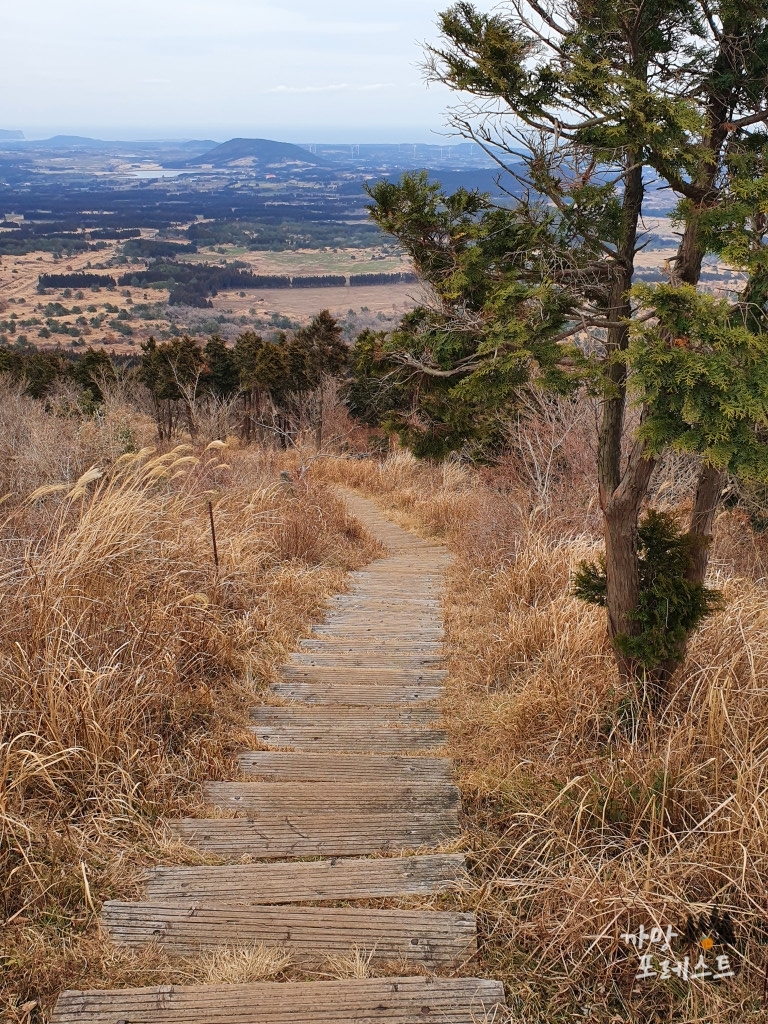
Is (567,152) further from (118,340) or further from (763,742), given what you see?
(118,340)

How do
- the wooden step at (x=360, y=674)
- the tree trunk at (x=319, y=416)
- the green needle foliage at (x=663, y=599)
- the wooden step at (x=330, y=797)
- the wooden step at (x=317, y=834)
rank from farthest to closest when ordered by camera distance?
the tree trunk at (x=319, y=416)
the wooden step at (x=360, y=674)
the green needle foliage at (x=663, y=599)
the wooden step at (x=330, y=797)
the wooden step at (x=317, y=834)

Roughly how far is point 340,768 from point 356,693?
72 cm

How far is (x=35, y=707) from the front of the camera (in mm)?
2494

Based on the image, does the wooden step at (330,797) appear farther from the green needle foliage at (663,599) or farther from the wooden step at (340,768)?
the green needle foliage at (663,599)

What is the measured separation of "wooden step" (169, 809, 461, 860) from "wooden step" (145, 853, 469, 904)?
0.08m

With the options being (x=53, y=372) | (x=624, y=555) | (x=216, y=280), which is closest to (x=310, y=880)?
(x=624, y=555)

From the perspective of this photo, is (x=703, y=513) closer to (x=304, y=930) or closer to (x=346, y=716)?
(x=346, y=716)

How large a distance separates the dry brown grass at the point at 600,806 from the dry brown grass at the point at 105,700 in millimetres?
864

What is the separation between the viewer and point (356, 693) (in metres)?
3.52

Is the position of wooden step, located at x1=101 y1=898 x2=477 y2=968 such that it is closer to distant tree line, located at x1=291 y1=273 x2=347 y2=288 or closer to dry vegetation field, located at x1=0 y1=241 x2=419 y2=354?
dry vegetation field, located at x1=0 y1=241 x2=419 y2=354

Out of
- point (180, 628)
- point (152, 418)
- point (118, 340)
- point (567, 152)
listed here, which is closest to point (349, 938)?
point (180, 628)

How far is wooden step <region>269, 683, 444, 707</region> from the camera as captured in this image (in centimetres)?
344

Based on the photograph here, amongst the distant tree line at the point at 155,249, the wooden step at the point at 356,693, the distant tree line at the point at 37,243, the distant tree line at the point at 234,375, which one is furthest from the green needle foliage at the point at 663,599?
the distant tree line at the point at 37,243

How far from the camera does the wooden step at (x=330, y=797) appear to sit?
253cm
